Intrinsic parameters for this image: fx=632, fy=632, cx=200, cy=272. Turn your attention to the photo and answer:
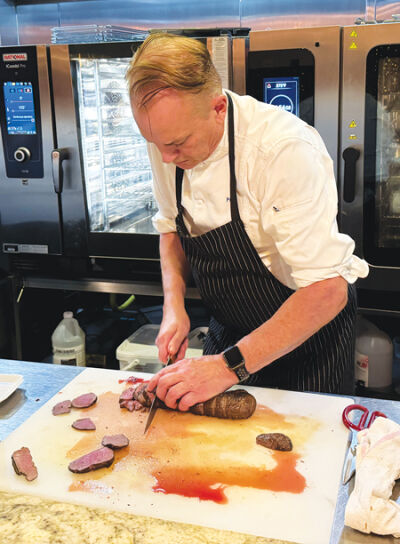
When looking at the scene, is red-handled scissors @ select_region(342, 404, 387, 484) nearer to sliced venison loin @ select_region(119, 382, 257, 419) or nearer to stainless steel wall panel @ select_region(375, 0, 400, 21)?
sliced venison loin @ select_region(119, 382, 257, 419)

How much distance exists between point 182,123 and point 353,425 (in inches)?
34.8

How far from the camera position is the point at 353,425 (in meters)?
1.60

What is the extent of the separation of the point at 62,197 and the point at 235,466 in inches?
83.0

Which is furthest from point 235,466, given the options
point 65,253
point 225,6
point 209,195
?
point 225,6

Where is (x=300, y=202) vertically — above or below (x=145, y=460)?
above

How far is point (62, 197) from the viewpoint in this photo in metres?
3.24

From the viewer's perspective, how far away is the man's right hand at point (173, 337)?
77.5 inches

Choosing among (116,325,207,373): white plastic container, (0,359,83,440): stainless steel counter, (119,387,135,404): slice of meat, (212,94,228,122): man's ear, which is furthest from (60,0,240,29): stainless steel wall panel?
(119,387,135,404): slice of meat

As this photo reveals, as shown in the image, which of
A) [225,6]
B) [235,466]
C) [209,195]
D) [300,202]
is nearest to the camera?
[235,466]

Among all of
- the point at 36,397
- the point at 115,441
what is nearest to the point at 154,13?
the point at 36,397

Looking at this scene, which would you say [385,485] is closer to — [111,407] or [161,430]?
[161,430]

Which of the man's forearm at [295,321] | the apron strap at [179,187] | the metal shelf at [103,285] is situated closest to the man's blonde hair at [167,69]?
the apron strap at [179,187]

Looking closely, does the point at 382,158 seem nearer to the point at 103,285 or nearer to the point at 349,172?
the point at 349,172

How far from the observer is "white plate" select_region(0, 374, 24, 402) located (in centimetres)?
183
